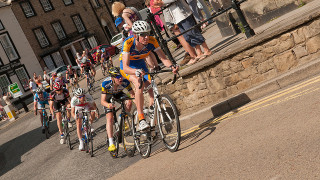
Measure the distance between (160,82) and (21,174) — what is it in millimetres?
5013

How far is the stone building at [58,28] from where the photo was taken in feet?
150

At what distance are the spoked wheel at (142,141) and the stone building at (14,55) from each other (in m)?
36.5

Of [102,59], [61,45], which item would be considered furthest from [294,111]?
[61,45]

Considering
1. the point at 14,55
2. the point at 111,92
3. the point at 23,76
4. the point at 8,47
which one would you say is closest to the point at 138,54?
the point at 111,92

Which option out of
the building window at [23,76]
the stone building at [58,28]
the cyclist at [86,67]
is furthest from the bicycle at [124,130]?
the stone building at [58,28]

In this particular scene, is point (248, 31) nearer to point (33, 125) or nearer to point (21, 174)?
point (21, 174)

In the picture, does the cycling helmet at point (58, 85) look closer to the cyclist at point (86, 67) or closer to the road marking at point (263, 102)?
the road marking at point (263, 102)

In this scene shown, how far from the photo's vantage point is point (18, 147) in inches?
649

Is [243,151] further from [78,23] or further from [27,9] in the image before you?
[78,23]

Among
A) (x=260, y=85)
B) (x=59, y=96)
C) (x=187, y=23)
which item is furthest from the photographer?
(x=59, y=96)

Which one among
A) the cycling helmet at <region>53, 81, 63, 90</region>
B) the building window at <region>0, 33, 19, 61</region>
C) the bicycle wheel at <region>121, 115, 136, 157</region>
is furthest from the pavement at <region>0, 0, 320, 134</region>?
the building window at <region>0, 33, 19, 61</region>

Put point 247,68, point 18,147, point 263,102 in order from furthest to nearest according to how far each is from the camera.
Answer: point 18,147 → point 247,68 → point 263,102

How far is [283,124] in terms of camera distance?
580 centimetres

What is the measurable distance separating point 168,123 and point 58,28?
44832 millimetres
